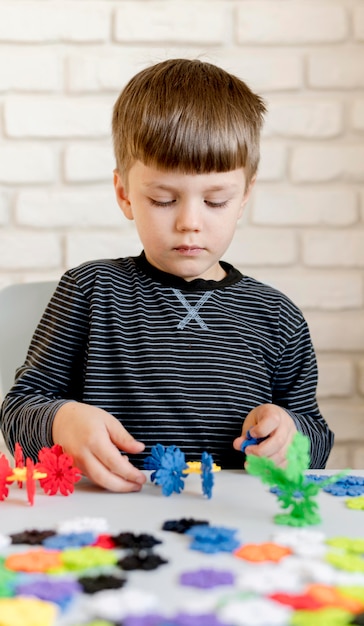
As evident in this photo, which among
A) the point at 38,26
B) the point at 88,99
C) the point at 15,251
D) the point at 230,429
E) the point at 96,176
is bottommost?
the point at 230,429

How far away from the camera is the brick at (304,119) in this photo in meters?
1.70

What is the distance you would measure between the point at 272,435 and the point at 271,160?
900 millimetres

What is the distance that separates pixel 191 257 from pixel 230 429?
0.23m

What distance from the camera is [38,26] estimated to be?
1.64 metres

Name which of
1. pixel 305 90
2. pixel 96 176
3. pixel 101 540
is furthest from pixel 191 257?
pixel 305 90

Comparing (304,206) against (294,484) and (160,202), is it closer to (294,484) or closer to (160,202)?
(160,202)

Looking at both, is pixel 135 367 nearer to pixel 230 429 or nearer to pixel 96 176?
pixel 230 429

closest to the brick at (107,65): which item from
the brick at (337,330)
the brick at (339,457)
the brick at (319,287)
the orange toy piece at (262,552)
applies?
the brick at (319,287)

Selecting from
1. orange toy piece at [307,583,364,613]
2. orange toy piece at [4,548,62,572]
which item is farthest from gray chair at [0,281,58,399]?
orange toy piece at [307,583,364,613]

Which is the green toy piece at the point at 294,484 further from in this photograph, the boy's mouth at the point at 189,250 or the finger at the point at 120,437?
the boy's mouth at the point at 189,250

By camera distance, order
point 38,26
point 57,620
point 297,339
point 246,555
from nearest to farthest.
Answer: point 57,620
point 246,555
point 297,339
point 38,26

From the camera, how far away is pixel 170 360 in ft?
3.67

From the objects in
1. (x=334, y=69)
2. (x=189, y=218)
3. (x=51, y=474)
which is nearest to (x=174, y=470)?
(x=51, y=474)

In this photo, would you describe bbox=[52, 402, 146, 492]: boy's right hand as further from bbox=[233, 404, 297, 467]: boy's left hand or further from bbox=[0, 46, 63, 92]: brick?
bbox=[0, 46, 63, 92]: brick
